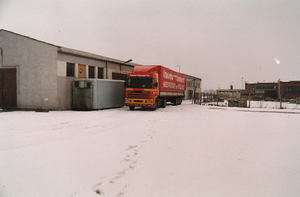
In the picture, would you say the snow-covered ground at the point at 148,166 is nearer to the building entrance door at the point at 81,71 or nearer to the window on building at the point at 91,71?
the building entrance door at the point at 81,71

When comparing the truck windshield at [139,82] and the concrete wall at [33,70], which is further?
the truck windshield at [139,82]

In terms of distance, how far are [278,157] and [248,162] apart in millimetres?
948

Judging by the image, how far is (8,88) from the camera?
51.6 ft

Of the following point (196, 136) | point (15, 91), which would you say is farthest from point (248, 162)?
point (15, 91)

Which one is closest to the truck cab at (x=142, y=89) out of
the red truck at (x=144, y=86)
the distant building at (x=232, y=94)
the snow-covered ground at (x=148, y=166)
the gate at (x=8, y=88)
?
the red truck at (x=144, y=86)

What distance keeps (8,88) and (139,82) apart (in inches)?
428

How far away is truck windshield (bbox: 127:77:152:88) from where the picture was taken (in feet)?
49.6

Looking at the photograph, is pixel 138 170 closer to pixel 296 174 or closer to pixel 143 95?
pixel 296 174

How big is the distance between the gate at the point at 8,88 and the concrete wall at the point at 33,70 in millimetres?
428

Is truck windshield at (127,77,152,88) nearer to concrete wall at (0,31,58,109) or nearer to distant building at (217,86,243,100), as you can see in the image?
concrete wall at (0,31,58,109)

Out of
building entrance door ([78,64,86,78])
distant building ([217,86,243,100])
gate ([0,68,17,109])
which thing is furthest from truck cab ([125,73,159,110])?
distant building ([217,86,243,100])

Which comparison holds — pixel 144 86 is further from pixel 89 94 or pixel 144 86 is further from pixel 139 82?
pixel 89 94

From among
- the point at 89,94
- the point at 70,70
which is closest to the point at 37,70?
the point at 70,70

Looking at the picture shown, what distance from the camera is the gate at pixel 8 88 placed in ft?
51.1
